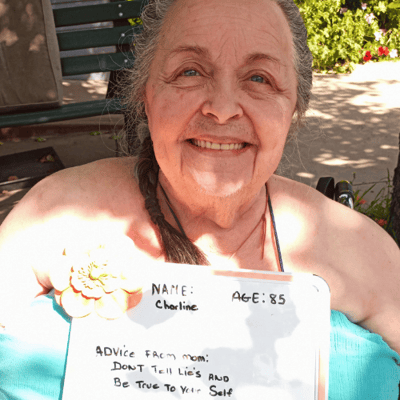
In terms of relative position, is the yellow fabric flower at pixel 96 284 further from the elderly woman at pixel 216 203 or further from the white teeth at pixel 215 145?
the white teeth at pixel 215 145

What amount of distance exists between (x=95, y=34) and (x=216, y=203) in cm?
366

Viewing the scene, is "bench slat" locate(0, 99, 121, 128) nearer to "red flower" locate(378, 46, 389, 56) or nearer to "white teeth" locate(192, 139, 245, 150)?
"white teeth" locate(192, 139, 245, 150)

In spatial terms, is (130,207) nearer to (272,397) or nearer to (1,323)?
→ (1,323)

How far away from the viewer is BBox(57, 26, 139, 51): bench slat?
15.2 feet

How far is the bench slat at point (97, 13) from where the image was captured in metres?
4.59

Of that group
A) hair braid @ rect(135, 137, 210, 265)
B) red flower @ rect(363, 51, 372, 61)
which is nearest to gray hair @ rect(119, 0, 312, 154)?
hair braid @ rect(135, 137, 210, 265)

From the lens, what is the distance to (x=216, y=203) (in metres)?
1.54

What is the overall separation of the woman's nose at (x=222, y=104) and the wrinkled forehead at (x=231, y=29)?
3.3 inches

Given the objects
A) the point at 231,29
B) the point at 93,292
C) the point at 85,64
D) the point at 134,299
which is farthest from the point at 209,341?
the point at 85,64

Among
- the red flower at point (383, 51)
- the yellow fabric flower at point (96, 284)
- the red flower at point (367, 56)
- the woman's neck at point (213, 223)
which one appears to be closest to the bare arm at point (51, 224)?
the woman's neck at point (213, 223)

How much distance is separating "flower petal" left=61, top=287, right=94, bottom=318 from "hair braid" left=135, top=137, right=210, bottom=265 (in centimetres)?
38

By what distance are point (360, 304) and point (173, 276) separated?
67 cm

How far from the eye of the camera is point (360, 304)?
1.59m

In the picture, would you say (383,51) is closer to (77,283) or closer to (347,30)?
(347,30)
